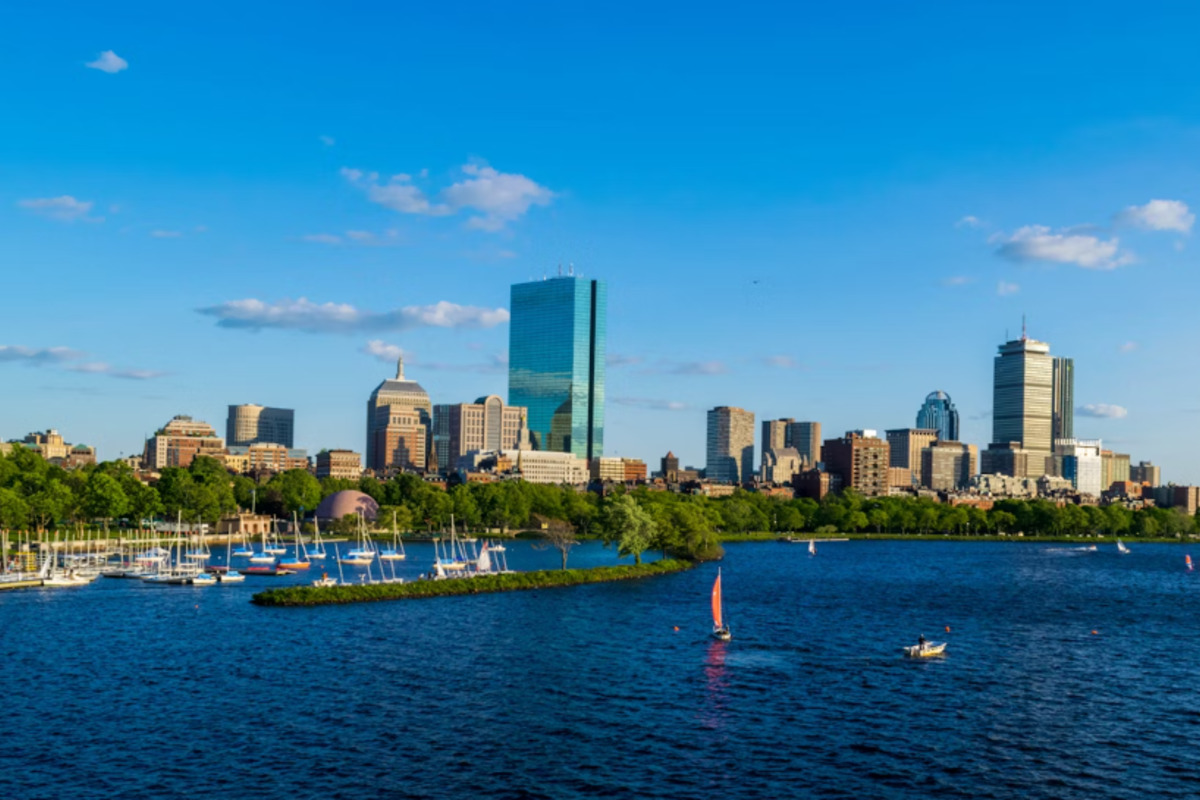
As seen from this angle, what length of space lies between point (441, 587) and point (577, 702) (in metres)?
62.7

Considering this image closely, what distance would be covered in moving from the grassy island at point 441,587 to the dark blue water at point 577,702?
173 inches

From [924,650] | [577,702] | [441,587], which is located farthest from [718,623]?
[441,587]

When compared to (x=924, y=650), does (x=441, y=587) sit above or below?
below

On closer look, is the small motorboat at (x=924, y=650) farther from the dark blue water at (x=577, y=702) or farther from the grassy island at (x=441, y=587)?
the grassy island at (x=441, y=587)

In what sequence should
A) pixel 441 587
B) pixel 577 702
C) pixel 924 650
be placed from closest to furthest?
pixel 577 702, pixel 924 650, pixel 441 587

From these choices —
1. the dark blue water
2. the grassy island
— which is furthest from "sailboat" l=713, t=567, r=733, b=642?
the grassy island

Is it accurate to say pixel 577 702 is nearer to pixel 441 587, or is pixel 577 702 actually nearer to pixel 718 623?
pixel 718 623

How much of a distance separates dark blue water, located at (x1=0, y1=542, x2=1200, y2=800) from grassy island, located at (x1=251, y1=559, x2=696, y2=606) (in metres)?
4.39

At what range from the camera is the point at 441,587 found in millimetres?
137875

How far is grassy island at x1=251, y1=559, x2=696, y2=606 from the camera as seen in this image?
12631cm

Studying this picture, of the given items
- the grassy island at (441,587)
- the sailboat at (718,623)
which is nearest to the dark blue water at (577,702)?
the sailboat at (718,623)

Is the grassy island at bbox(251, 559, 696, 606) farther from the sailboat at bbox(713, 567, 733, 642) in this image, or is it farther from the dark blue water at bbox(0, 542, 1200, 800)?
the sailboat at bbox(713, 567, 733, 642)

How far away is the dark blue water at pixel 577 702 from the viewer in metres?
60.2

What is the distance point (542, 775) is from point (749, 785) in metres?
11.0
